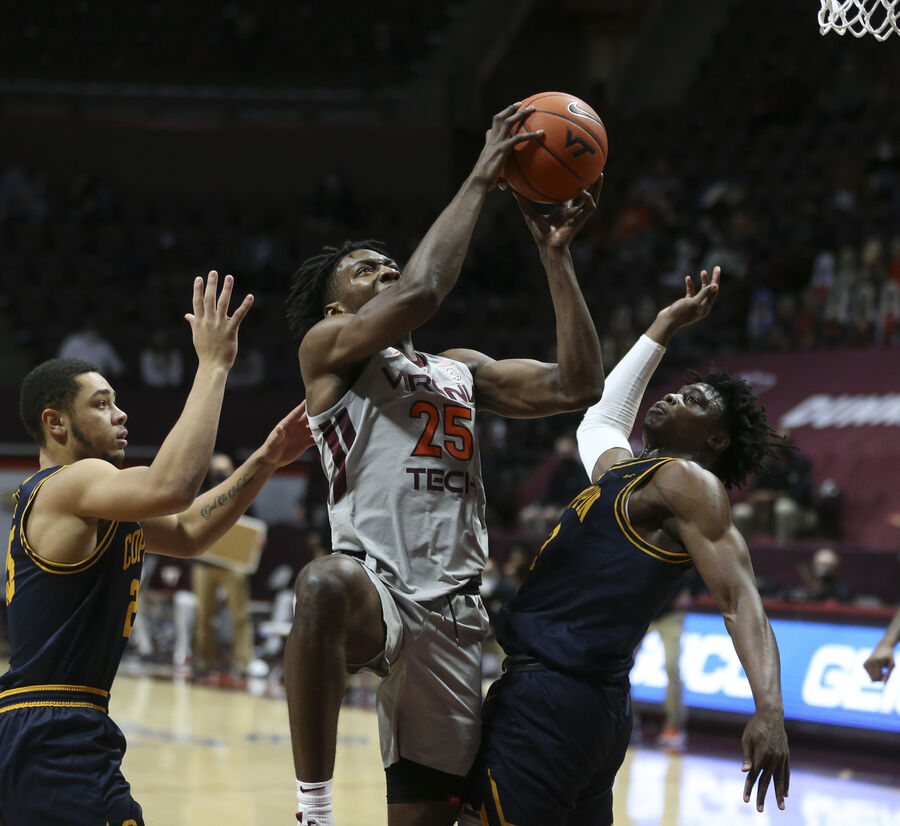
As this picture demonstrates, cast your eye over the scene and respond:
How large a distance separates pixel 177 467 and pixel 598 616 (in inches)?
45.1

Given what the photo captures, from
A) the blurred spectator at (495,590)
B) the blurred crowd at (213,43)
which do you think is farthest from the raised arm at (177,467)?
the blurred crowd at (213,43)

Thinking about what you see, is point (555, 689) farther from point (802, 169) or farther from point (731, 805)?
point (802, 169)

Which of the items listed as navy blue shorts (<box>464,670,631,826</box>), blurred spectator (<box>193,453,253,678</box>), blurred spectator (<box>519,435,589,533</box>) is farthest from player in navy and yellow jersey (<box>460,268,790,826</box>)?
blurred spectator (<box>193,453,253,678</box>)

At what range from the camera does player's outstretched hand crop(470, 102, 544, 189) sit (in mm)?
3348

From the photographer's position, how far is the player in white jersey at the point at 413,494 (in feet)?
10.5

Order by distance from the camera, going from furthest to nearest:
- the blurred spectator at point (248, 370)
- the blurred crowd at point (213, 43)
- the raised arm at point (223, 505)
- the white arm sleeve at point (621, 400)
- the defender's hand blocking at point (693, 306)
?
the blurred crowd at point (213, 43)
the blurred spectator at point (248, 370)
the white arm sleeve at point (621, 400)
the defender's hand blocking at point (693, 306)
the raised arm at point (223, 505)

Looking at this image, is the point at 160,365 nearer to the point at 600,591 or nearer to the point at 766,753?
the point at 600,591

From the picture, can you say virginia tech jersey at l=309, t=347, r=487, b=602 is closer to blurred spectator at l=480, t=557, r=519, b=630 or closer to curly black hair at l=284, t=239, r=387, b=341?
curly black hair at l=284, t=239, r=387, b=341

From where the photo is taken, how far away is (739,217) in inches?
607

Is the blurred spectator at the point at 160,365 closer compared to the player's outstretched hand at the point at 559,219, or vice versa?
the player's outstretched hand at the point at 559,219

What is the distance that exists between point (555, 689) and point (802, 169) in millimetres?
13384

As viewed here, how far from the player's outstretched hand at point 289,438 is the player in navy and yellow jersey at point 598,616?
0.83m

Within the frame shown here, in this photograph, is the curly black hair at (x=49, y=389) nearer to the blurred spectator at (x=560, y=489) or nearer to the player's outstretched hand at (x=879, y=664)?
the player's outstretched hand at (x=879, y=664)

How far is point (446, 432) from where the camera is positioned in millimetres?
3459
